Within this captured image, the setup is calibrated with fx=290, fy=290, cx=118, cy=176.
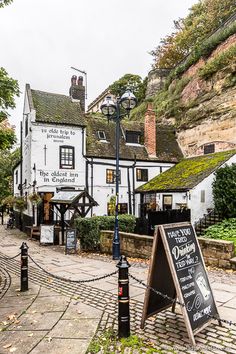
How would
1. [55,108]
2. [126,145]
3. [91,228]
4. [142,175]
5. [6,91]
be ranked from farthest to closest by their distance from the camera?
[126,145] → [142,175] → [55,108] → [91,228] → [6,91]

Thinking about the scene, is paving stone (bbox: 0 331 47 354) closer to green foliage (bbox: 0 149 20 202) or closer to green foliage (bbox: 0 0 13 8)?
green foliage (bbox: 0 0 13 8)

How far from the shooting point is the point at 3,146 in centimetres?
872

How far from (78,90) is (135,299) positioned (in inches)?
846

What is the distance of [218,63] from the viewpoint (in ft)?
83.9

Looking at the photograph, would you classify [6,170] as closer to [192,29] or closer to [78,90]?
[78,90]

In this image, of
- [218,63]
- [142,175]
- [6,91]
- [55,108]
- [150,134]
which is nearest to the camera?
[6,91]

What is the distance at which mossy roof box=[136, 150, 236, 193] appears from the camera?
19.0 m

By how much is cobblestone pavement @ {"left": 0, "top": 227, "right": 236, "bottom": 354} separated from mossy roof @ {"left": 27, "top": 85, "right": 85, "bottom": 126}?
38.5 ft

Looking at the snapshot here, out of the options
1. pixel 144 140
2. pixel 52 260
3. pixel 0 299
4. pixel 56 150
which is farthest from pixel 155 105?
pixel 0 299

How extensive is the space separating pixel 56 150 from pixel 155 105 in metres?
17.9

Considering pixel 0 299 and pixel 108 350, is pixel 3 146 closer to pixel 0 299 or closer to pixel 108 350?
pixel 0 299

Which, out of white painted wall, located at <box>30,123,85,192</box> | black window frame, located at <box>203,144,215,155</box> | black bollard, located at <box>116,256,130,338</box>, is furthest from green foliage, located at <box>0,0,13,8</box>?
black window frame, located at <box>203,144,215,155</box>

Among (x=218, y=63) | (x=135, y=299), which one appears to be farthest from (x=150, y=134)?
(x=135, y=299)

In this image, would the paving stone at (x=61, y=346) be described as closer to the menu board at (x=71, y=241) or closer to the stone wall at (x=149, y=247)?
the stone wall at (x=149, y=247)
